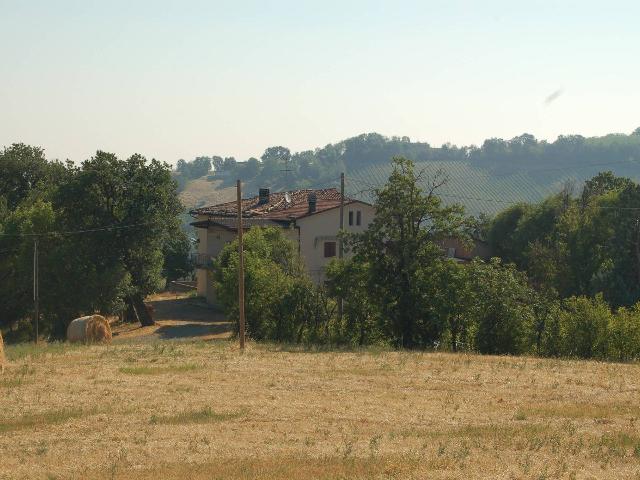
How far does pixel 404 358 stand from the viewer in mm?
37000

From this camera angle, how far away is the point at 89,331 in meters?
46.8

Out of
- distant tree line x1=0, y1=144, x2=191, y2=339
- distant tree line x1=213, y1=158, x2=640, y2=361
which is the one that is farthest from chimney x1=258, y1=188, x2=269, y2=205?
distant tree line x1=213, y1=158, x2=640, y2=361

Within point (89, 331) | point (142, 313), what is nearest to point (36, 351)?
point (89, 331)

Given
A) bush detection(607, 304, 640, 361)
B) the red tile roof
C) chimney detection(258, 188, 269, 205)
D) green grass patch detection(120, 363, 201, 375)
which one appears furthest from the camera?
chimney detection(258, 188, 269, 205)

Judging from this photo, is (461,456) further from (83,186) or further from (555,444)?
→ (83,186)

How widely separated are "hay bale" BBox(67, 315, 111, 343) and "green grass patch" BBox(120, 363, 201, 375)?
1405cm

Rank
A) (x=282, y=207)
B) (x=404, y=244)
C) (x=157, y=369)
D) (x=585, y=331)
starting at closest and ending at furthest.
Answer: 1. (x=157, y=369)
2. (x=585, y=331)
3. (x=404, y=244)
4. (x=282, y=207)

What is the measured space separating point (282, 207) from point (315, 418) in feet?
204

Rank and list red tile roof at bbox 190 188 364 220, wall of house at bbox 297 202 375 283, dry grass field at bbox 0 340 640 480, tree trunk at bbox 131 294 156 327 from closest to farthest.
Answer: dry grass field at bbox 0 340 640 480
tree trunk at bbox 131 294 156 327
wall of house at bbox 297 202 375 283
red tile roof at bbox 190 188 364 220

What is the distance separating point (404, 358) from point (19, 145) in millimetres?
62578

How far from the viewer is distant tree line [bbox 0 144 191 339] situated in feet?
203

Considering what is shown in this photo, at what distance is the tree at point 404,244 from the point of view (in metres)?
44.6

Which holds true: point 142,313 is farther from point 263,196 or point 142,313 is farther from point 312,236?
point 263,196

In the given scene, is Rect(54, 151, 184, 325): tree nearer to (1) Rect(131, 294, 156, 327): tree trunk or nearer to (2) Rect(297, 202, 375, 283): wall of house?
(1) Rect(131, 294, 156, 327): tree trunk
